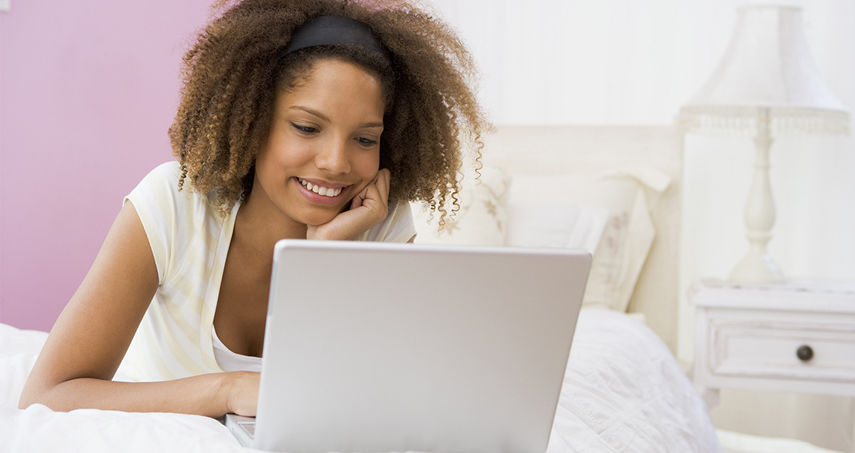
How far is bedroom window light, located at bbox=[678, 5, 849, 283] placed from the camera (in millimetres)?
2348

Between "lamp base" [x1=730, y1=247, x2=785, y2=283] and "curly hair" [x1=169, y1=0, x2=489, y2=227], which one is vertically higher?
"curly hair" [x1=169, y1=0, x2=489, y2=227]

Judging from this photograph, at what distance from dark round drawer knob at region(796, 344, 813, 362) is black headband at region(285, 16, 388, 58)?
1448 millimetres

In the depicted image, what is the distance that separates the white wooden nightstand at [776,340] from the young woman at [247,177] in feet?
3.90

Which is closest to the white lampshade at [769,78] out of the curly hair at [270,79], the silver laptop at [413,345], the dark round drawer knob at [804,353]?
the dark round drawer knob at [804,353]

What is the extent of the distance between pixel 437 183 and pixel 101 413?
0.77m

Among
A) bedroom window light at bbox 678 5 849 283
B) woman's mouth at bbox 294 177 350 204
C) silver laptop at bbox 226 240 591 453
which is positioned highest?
bedroom window light at bbox 678 5 849 283

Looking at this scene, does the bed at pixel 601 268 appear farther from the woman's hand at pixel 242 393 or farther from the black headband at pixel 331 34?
the black headband at pixel 331 34

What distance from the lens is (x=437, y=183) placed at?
5.06 ft

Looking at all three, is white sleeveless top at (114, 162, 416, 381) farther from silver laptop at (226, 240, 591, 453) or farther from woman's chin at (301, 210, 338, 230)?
silver laptop at (226, 240, 591, 453)

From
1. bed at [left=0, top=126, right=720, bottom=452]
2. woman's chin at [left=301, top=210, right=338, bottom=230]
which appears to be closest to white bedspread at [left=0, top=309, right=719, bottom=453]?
bed at [left=0, top=126, right=720, bottom=452]

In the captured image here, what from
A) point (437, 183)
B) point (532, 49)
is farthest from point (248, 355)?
point (532, 49)

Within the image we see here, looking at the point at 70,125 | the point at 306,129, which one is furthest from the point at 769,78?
the point at 70,125

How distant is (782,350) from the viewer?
7.39 feet

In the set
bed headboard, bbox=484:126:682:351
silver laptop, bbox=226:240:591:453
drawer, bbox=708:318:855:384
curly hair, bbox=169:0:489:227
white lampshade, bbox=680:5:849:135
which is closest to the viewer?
silver laptop, bbox=226:240:591:453
